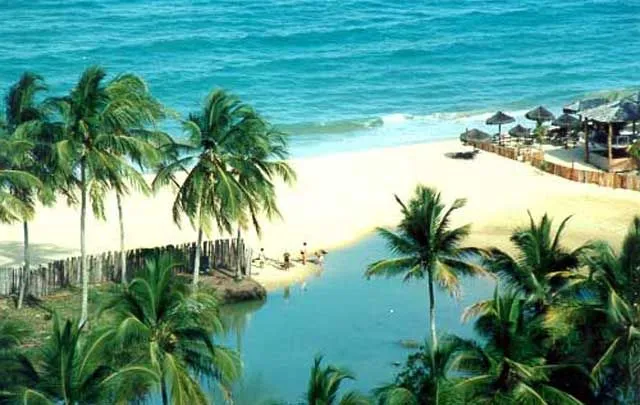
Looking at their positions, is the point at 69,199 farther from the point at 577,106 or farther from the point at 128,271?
the point at 577,106

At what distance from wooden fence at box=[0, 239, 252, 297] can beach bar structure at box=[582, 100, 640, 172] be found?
2194 cm

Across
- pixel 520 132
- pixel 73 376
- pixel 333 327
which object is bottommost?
pixel 333 327

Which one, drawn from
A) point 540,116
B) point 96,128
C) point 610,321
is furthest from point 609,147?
point 610,321

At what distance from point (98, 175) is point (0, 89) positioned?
55065 millimetres

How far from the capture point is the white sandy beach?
49.4m

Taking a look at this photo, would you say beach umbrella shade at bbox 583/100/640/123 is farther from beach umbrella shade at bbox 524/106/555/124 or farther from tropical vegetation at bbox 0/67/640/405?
tropical vegetation at bbox 0/67/640/405

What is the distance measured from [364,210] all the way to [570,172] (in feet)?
34.3

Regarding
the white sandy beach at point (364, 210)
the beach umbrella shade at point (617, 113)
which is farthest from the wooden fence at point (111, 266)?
the beach umbrella shade at point (617, 113)

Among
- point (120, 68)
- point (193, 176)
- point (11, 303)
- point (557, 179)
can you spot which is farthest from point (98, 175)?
point (120, 68)

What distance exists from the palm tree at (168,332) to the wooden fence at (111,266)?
53.6 feet

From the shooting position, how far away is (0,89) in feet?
294

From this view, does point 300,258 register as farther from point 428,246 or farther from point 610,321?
point 610,321

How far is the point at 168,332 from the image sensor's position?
2534 cm

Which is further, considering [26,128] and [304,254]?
[304,254]
